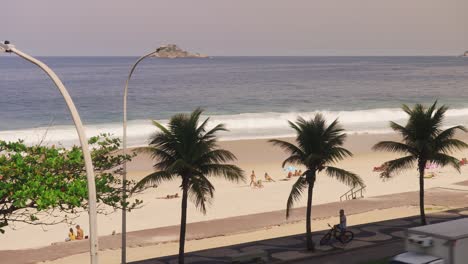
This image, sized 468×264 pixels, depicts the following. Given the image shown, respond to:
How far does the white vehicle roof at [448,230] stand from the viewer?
57.1ft

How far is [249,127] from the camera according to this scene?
270 feet

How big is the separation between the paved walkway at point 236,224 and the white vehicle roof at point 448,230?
48.3 ft

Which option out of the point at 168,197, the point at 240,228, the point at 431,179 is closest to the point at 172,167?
the point at 240,228

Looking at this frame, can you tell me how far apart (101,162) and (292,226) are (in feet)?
51.9

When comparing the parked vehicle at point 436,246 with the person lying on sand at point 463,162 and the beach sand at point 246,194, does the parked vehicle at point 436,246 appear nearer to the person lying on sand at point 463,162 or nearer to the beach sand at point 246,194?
the beach sand at point 246,194

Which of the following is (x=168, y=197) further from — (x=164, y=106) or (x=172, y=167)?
(x=164, y=106)

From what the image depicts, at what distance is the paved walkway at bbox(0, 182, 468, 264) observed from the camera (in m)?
29.0

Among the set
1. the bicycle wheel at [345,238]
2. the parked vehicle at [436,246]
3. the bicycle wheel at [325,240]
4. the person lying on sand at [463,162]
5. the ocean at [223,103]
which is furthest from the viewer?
the ocean at [223,103]

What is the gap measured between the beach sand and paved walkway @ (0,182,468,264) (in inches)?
63.0

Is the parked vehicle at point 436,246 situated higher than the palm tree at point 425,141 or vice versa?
the palm tree at point 425,141

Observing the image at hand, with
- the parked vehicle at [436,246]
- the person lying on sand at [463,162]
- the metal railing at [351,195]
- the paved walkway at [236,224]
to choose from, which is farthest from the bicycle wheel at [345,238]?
the person lying on sand at [463,162]
